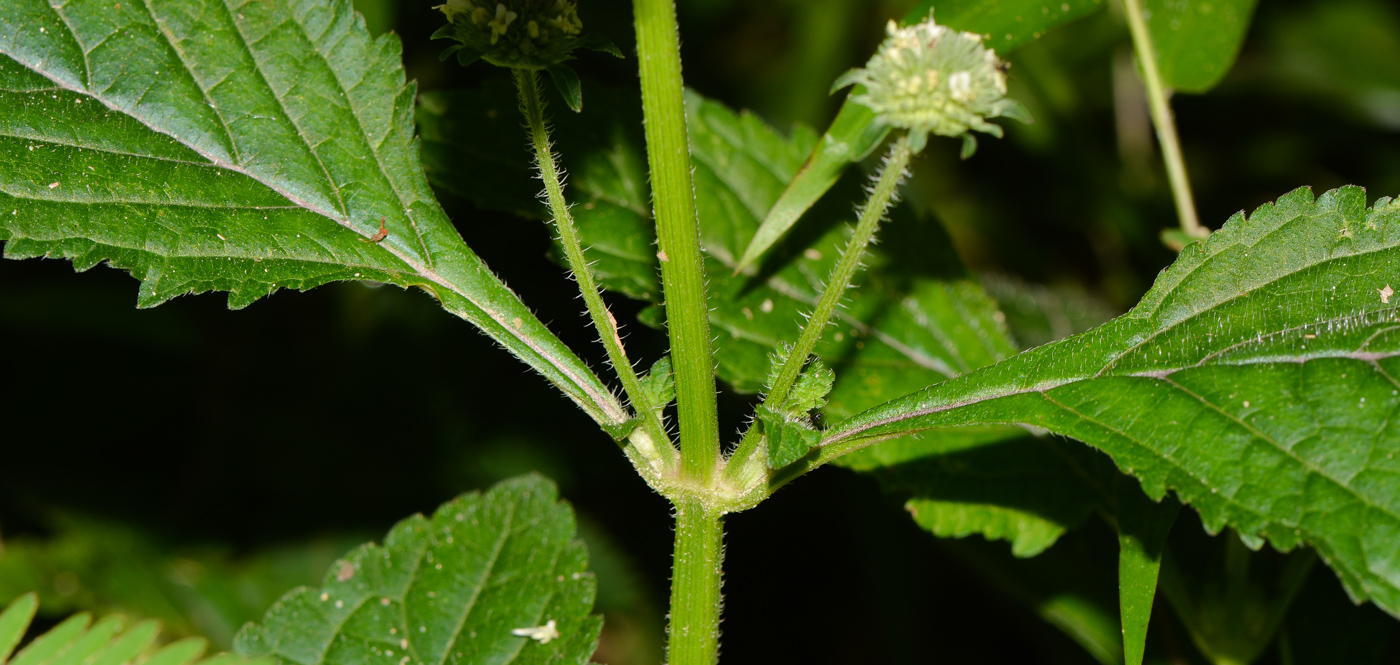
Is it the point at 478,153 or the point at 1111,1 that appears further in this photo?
the point at 1111,1

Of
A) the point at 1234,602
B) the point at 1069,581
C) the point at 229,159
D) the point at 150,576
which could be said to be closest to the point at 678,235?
the point at 229,159

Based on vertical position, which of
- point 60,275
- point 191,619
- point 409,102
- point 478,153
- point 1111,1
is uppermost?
point 1111,1

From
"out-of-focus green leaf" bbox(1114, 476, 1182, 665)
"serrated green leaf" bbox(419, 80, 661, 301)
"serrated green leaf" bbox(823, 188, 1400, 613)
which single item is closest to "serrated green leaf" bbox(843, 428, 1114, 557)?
"out-of-focus green leaf" bbox(1114, 476, 1182, 665)

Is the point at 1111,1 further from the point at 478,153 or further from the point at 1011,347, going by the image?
the point at 478,153

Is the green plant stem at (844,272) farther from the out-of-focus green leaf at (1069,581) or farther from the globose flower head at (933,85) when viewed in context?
the out-of-focus green leaf at (1069,581)

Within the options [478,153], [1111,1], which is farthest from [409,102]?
[1111,1]

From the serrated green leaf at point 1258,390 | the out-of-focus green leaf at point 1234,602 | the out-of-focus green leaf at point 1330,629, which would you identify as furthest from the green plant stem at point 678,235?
the out-of-focus green leaf at point 1330,629
